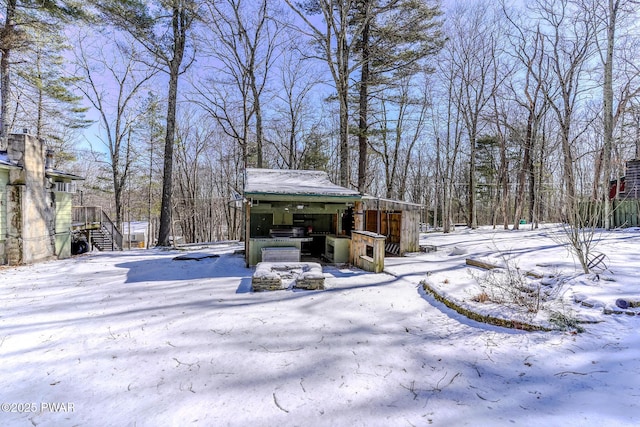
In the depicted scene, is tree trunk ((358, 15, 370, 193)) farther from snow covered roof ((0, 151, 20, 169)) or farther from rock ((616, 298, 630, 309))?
snow covered roof ((0, 151, 20, 169))

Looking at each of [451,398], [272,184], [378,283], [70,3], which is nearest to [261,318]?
[451,398]

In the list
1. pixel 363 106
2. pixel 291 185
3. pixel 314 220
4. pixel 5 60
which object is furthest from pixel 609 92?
pixel 5 60

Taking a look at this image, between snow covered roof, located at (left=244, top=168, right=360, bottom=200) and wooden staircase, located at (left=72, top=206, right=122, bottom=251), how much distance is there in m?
10.6

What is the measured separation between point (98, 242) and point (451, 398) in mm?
19872

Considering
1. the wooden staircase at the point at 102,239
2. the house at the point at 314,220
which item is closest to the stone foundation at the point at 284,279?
the house at the point at 314,220

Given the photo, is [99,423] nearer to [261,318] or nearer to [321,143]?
[261,318]

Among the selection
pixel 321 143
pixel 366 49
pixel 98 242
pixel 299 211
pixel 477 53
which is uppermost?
pixel 477 53

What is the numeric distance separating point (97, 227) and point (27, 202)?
908 cm

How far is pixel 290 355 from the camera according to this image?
2900 millimetres

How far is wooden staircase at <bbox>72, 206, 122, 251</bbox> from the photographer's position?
48.3ft

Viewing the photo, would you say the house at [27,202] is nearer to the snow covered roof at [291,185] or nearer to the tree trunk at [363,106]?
the snow covered roof at [291,185]

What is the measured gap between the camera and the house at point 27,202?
295 inches

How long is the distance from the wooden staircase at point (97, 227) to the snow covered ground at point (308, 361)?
11794 mm

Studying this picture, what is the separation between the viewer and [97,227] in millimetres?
15883
